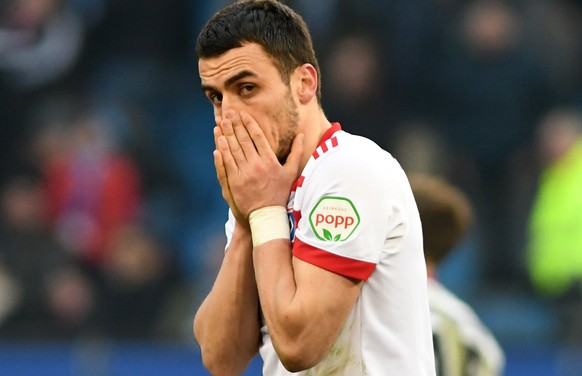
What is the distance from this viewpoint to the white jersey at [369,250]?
11.1 feet

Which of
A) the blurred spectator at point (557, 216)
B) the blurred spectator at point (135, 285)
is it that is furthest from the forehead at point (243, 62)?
the blurred spectator at point (557, 216)

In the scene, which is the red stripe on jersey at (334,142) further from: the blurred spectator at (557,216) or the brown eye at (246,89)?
the blurred spectator at (557,216)

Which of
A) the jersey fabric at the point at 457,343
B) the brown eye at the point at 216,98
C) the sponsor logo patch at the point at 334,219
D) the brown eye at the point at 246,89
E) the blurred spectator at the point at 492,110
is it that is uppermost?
the brown eye at the point at 246,89

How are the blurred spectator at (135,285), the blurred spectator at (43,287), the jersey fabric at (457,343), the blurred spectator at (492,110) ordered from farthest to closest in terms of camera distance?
→ 1. the blurred spectator at (492,110)
2. the blurred spectator at (135,285)
3. the blurred spectator at (43,287)
4. the jersey fabric at (457,343)

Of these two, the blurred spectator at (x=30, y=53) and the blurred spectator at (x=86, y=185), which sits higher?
the blurred spectator at (x=30, y=53)

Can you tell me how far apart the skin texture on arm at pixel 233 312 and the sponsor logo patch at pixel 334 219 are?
37 centimetres

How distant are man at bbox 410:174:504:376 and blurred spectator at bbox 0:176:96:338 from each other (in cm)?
431

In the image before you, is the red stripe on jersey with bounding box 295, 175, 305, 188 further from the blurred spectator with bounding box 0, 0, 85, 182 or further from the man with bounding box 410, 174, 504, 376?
the blurred spectator with bounding box 0, 0, 85, 182

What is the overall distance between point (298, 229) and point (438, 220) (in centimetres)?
168

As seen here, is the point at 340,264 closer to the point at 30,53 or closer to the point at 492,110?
the point at 492,110

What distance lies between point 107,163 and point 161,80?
1.00 meters

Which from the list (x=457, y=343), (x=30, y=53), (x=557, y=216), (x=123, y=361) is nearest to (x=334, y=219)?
(x=457, y=343)

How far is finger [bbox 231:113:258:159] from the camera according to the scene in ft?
11.9

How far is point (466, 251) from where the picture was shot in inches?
372
